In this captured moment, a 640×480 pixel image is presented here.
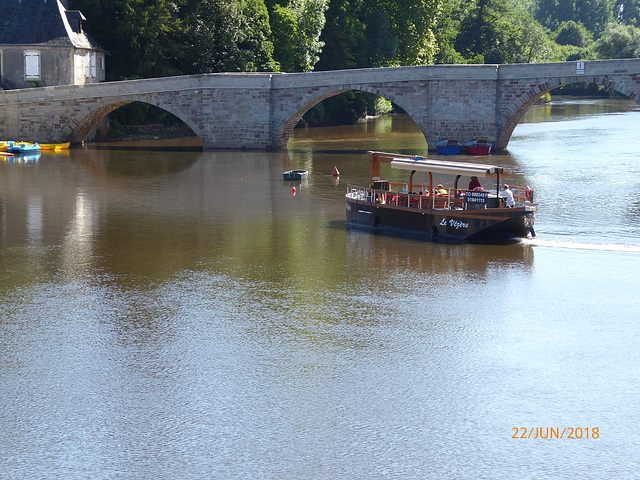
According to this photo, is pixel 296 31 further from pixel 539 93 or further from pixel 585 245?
pixel 585 245

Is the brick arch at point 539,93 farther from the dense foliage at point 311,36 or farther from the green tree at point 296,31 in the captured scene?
the green tree at point 296,31

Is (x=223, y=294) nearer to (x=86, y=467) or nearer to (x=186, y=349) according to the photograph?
(x=186, y=349)

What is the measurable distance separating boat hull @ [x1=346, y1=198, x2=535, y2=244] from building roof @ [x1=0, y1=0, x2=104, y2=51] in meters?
35.4

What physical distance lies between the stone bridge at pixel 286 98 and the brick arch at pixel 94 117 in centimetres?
7

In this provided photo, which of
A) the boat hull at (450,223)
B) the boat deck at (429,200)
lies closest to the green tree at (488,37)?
the boat deck at (429,200)

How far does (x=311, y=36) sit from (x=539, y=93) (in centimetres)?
2484

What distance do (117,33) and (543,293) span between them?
4727 centimetres

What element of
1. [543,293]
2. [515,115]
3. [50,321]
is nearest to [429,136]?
[515,115]

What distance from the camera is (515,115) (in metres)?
56.6

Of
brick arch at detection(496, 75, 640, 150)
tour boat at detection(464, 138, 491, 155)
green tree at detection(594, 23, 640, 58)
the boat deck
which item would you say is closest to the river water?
the boat deck

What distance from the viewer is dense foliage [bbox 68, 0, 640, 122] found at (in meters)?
65.1
